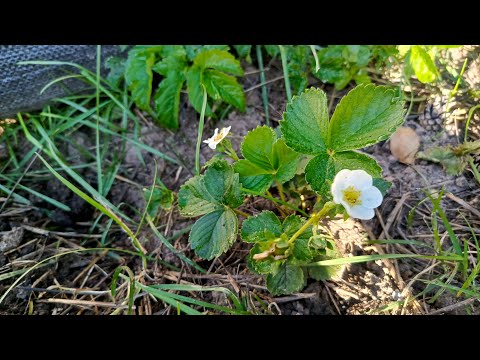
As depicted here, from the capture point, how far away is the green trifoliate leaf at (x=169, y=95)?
2.10 metres

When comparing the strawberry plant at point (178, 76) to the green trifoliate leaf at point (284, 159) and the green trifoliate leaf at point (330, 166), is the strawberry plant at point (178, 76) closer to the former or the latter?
the green trifoliate leaf at point (284, 159)

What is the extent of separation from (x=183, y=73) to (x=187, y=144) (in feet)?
1.13

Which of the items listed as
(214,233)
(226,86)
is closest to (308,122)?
(214,233)

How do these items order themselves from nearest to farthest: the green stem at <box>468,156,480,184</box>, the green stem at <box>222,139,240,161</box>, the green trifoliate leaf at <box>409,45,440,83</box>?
the green stem at <box>222,139,240,161</box> < the green stem at <box>468,156,480,184</box> < the green trifoliate leaf at <box>409,45,440,83</box>

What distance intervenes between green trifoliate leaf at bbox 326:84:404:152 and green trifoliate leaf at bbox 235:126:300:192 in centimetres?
19

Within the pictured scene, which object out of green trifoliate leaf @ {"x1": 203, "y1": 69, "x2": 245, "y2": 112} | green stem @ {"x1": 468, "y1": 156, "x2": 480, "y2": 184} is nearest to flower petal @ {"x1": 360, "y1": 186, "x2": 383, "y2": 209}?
green stem @ {"x1": 468, "y1": 156, "x2": 480, "y2": 184}

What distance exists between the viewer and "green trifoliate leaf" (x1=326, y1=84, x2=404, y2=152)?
4.53 ft

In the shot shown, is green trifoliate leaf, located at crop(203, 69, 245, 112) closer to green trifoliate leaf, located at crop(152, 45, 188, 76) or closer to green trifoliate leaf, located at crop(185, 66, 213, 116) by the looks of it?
green trifoliate leaf, located at crop(185, 66, 213, 116)

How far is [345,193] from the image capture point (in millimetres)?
1254

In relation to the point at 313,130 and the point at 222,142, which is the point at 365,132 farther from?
the point at 222,142

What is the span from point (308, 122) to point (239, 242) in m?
0.60

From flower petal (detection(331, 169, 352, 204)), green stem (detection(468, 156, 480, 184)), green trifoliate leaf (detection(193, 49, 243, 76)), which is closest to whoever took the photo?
flower petal (detection(331, 169, 352, 204))

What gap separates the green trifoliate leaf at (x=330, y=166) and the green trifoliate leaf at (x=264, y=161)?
0.11 meters

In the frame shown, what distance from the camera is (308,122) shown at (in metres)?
1.42
